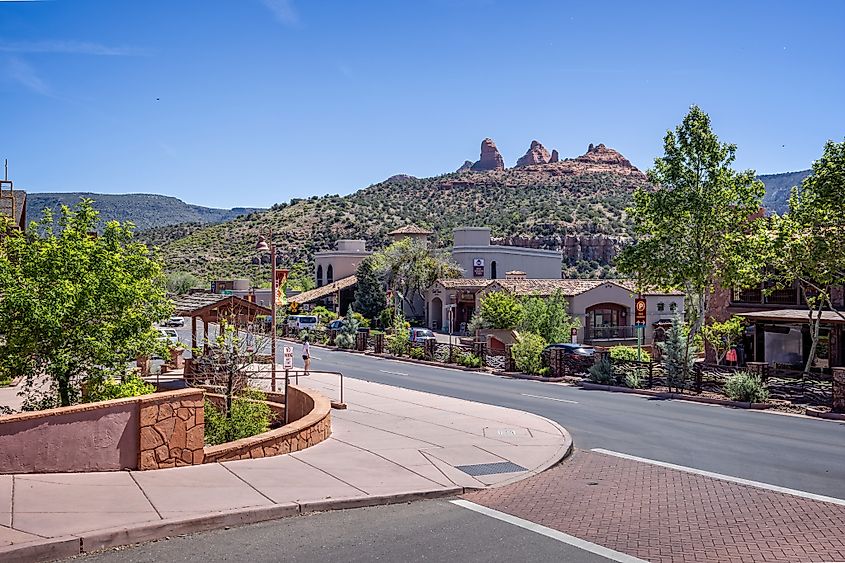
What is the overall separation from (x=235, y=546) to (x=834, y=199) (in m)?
22.7

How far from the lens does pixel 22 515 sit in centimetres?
841

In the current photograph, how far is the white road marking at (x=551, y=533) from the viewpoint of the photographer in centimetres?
844

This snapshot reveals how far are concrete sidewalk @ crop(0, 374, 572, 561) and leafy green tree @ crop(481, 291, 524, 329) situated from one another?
26894 millimetres

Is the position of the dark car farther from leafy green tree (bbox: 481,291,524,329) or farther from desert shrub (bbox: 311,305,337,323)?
desert shrub (bbox: 311,305,337,323)

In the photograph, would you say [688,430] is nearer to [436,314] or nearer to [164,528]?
[164,528]

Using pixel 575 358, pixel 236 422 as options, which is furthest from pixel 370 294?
pixel 236 422

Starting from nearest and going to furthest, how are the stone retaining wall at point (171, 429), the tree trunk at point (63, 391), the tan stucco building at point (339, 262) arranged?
the stone retaining wall at point (171, 429), the tree trunk at point (63, 391), the tan stucco building at point (339, 262)

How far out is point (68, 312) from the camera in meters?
13.3

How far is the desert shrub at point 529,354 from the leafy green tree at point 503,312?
11171 millimetres

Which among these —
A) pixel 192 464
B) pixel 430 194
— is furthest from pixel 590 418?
pixel 430 194

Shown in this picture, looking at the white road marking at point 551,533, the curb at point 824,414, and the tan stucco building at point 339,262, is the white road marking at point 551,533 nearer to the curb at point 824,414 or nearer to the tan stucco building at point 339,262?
the curb at point 824,414

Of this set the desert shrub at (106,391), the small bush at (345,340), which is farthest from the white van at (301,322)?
the desert shrub at (106,391)

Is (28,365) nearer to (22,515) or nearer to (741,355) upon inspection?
(22,515)

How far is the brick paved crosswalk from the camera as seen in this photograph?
8789 mm
